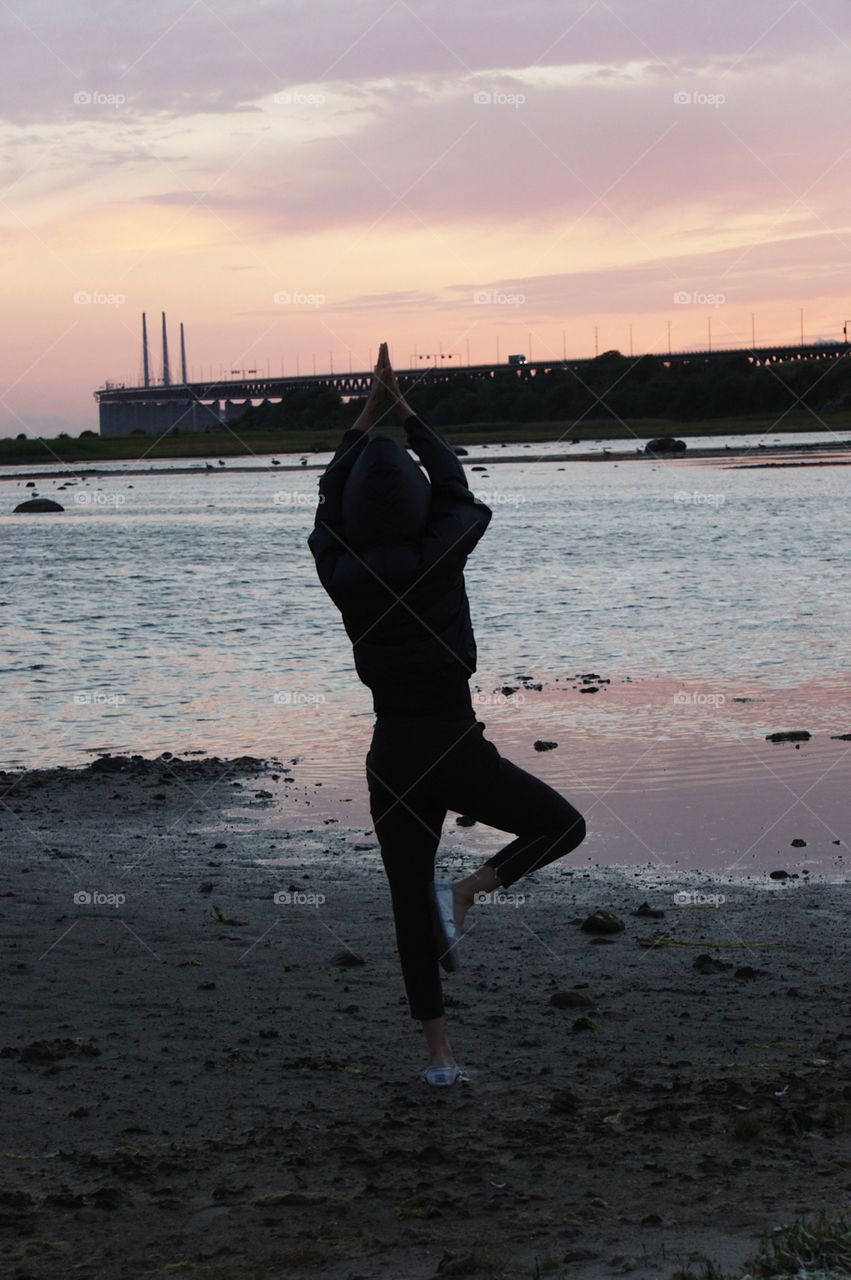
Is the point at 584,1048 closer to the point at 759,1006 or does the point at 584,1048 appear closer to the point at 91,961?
the point at 759,1006

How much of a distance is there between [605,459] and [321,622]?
283 ft

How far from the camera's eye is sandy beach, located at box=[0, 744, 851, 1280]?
4117mm

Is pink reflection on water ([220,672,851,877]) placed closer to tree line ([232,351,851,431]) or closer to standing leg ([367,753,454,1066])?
standing leg ([367,753,454,1066])

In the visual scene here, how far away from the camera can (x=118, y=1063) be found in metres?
5.57

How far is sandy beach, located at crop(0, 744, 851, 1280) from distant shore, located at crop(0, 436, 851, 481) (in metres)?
73.6

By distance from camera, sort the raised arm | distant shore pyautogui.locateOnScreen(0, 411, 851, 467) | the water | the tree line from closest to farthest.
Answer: the raised arm < the water < distant shore pyautogui.locateOnScreen(0, 411, 851, 467) < the tree line

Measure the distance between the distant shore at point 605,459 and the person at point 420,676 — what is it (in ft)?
249

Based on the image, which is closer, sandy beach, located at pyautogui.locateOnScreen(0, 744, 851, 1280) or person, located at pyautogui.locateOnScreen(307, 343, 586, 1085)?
sandy beach, located at pyautogui.locateOnScreen(0, 744, 851, 1280)

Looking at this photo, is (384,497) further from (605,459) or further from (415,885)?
(605,459)

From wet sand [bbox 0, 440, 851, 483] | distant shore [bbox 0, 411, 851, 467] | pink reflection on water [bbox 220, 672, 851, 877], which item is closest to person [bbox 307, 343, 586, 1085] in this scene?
pink reflection on water [bbox 220, 672, 851, 877]

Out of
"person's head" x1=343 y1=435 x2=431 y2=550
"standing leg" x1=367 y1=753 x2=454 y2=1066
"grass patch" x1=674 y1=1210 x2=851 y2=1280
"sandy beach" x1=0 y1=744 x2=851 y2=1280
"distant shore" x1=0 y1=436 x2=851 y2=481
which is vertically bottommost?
"distant shore" x1=0 y1=436 x2=851 y2=481

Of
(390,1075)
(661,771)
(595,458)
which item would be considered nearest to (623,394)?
(595,458)

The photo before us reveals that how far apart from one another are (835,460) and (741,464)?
5.36m

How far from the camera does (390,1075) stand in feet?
18.0
